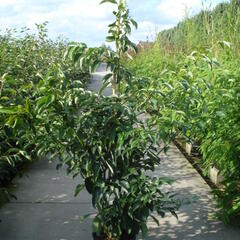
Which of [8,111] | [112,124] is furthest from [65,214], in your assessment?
[8,111]

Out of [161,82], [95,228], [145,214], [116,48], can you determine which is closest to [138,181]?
[145,214]

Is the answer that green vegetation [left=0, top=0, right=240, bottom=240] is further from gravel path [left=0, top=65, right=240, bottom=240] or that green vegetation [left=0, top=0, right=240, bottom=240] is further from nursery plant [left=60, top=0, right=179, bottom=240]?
gravel path [left=0, top=65, right=240, bottom=240]

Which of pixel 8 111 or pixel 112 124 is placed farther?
pixel 112 124

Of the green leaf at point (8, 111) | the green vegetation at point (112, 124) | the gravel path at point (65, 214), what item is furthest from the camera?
the gravel path at point (65, 214)

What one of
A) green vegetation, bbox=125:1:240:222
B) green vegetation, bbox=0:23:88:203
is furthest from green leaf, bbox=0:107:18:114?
green vegetation, bbox=125:1:240:222

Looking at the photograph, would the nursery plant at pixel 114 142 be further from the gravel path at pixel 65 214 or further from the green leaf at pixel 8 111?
the gravel path at pixel 65 214

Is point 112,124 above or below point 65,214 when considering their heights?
above

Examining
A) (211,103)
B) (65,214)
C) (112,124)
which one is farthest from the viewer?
(65,214)

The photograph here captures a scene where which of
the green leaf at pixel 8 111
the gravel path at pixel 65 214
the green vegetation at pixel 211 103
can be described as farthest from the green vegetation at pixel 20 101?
the green vegetation at pixel 211 103

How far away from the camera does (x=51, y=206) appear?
3.87 m

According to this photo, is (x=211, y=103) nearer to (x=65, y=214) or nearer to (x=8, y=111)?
(x=65, y=214)

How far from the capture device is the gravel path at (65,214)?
3289 millimetres

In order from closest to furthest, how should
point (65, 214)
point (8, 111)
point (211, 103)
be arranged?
point (8, 111), point (211, 103), point (65, 214)

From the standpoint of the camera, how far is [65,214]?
3.69 metres
